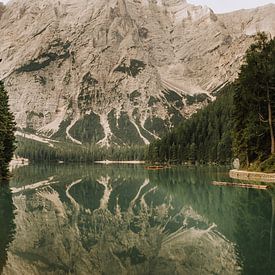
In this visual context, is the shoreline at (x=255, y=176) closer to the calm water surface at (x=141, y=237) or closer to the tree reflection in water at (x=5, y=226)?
the calm water surface at (x=141, y=237)

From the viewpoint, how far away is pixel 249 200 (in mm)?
37250

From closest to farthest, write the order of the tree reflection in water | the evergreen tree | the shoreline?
1. the tree reflection in water
2. the shoreline
3. the evergreen tree

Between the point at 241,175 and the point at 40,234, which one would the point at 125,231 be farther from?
the point at 241,175

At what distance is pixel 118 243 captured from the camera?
71.9 feet

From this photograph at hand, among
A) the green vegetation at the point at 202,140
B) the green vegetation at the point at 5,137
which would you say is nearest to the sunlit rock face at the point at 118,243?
the green vegetation at the point at 5,137

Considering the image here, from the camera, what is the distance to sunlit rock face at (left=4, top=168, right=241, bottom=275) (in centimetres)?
1756

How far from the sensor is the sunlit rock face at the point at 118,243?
1756 cm

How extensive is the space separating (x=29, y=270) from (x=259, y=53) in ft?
178

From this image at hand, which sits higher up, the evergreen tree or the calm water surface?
the evergreen tree

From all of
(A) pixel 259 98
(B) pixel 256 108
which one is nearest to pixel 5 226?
(A) pixel 259 98

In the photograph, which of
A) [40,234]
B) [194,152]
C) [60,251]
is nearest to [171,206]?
[40,234]

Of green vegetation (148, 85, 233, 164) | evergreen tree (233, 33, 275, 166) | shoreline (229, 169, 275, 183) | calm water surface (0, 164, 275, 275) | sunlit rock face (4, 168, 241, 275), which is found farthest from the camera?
green vegetation (148, 85, 233, 164)

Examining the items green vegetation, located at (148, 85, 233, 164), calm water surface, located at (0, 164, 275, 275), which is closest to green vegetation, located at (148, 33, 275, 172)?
calm water surface, located at (0, 164, 275, 275)

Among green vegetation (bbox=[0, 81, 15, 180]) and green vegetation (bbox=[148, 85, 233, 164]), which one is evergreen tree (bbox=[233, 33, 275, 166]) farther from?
green vegetation (bbox=[148, 85, 233, 164])
